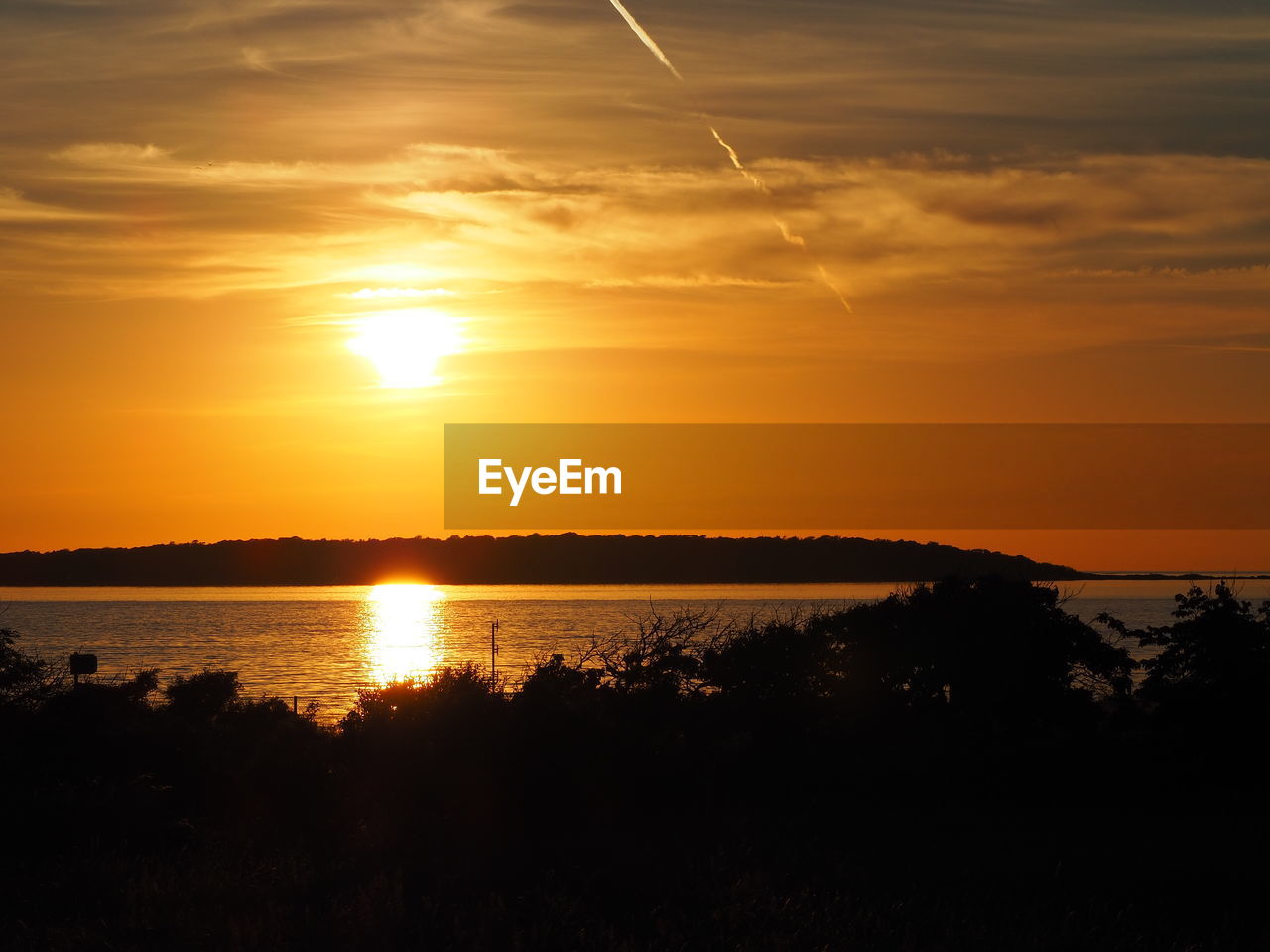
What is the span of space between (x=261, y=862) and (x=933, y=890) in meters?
7.28

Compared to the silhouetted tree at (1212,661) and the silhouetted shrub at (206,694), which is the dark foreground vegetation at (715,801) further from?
the silhouetted shrub at (206,694)

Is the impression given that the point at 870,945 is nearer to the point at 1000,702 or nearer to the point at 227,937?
the point at 227,937

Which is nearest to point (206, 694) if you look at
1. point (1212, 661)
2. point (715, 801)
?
point (715, 801)

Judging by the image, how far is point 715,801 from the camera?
2261cm

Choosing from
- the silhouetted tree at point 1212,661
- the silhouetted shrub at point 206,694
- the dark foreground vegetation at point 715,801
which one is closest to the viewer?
the dark foreground vegetation at point 715,801

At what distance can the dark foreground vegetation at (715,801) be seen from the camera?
12.0 metres

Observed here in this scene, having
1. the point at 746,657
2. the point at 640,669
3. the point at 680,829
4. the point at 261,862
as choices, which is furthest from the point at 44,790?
the point at 746,657

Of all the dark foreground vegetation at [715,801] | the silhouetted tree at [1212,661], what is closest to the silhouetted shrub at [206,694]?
the dark foreground vegetation at [715,801]

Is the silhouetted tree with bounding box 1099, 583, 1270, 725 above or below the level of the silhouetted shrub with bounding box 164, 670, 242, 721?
above

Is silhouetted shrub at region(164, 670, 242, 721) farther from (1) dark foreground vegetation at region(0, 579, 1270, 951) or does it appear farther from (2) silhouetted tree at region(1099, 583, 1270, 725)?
(2) silhouetted tree at region(1099, 583, 1270, 725)

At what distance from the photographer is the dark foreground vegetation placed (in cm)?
1199

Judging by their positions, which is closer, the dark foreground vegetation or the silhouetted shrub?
the dark foreground vegetation

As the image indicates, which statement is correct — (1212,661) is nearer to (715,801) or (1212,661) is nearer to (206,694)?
(715,801)

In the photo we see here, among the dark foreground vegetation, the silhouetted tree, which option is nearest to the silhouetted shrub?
the dark foreground vegetation
